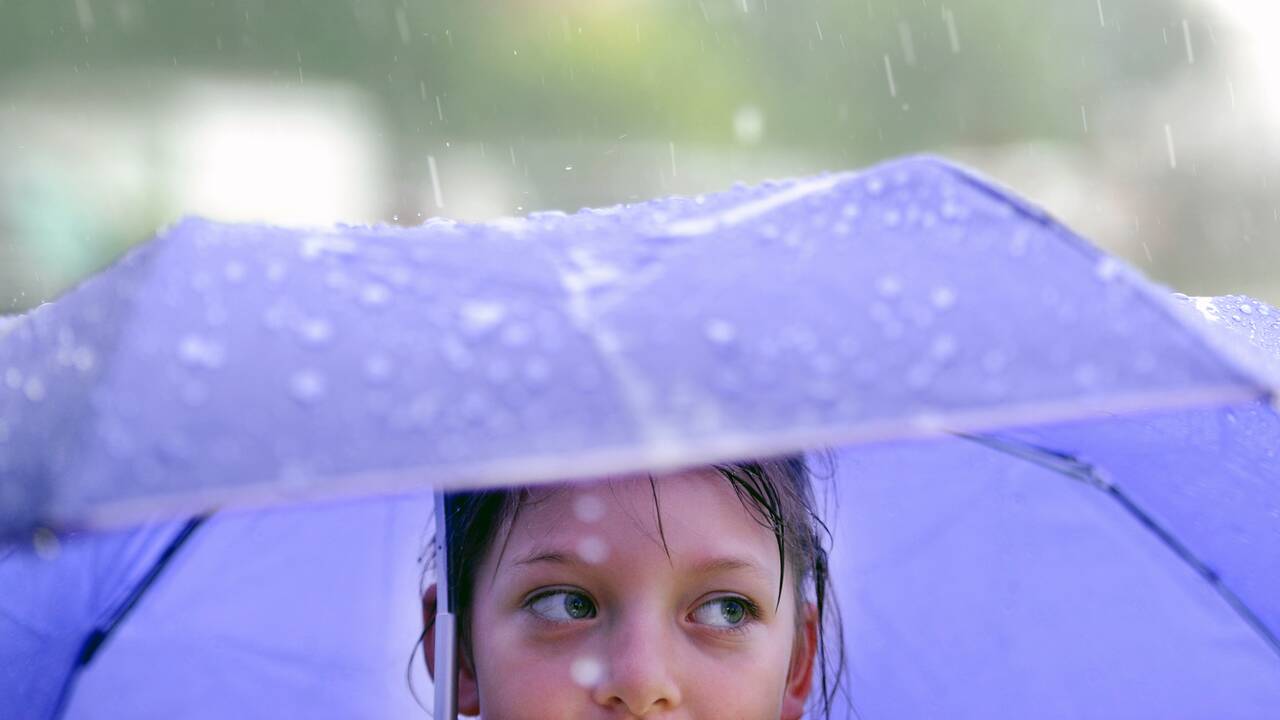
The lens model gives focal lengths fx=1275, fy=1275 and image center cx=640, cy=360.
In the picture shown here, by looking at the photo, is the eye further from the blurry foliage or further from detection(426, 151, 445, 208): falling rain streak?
detection(426, 151, 445, 208): falling rain streak

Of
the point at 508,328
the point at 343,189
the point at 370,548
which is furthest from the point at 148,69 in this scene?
the point at 508,328

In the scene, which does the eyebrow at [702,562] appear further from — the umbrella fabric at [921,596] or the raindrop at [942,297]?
the raindrop at [942,297]

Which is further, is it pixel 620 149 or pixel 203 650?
pixel 620 149

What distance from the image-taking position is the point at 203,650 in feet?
6.55

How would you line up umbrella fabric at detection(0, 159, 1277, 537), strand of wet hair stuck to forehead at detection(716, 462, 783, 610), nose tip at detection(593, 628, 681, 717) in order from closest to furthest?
umbrella fabric at detection(0, 159, 1277, 537)
nose tip at detection(593, 628, 681, 717)
strand of wet hair stuck to forehead at detection(716, 462, 783, 610)

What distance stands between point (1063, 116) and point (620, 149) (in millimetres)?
7068

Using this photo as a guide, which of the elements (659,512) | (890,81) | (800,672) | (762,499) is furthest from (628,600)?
(890,81)

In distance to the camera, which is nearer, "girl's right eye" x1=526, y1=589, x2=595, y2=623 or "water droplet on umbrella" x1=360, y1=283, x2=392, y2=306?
"water droplet on umbrella" x1=360, y1=283, x2=392, y2=306

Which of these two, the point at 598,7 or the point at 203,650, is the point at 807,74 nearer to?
the point at 598,7

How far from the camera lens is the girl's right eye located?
1.61 meters

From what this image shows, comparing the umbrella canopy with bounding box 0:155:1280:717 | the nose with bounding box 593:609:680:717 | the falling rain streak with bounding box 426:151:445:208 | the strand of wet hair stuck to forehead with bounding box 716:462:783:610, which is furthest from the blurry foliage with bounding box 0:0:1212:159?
the umbrella canopy with bounding box 0:155:1280:717

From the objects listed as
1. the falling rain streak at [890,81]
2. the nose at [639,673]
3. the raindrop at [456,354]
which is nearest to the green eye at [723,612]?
the nose at [639,673]

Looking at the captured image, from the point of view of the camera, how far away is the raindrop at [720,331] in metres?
0.94

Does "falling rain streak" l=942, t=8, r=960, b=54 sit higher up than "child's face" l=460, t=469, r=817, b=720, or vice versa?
"falling rain streak" l=942, t=8, r=960, b=54
